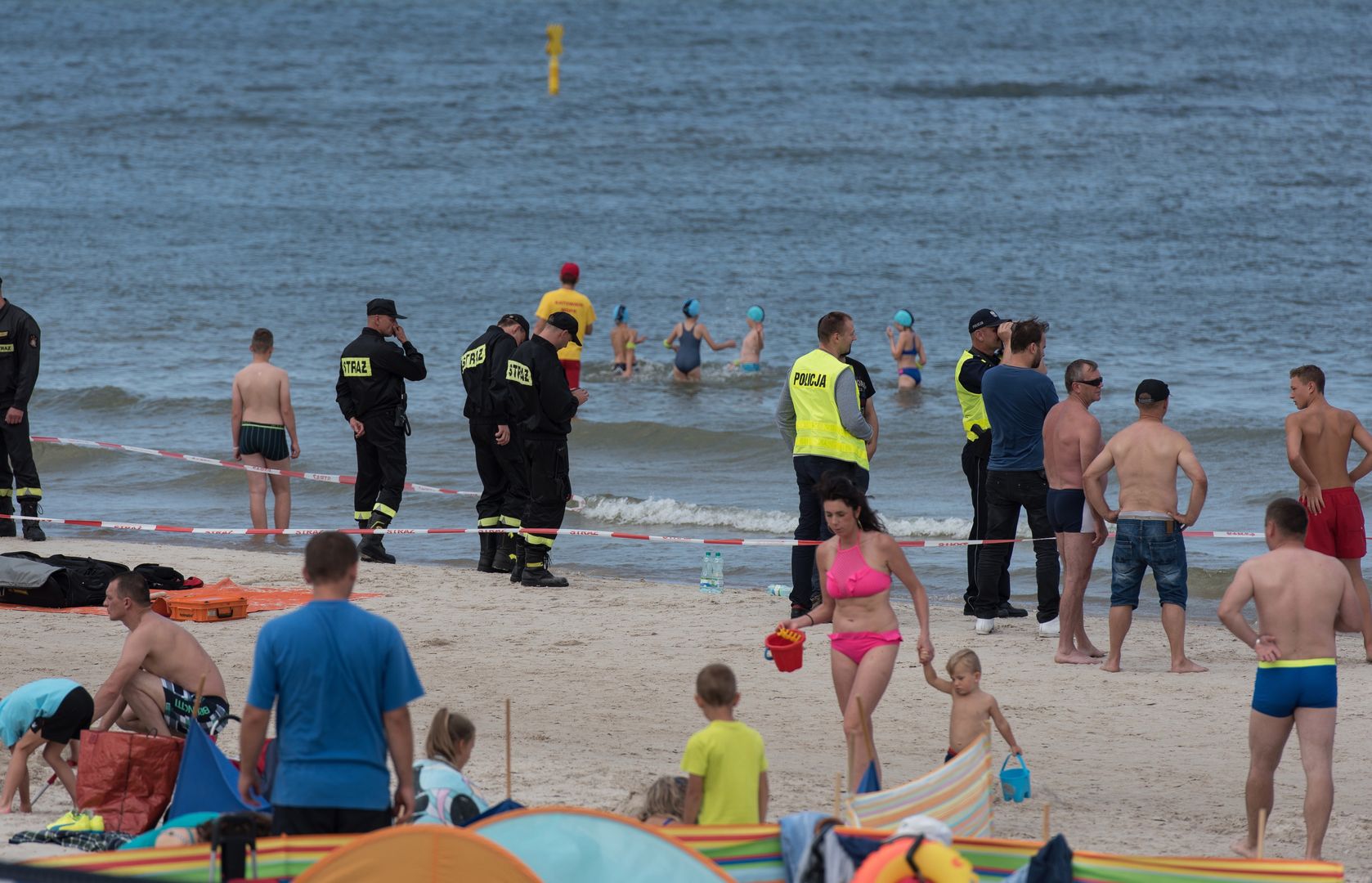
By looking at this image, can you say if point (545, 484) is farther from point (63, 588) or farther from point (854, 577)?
point (854, 577)

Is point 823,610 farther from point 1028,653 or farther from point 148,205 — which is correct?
point 148,205

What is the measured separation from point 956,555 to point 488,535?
3994 millimetres

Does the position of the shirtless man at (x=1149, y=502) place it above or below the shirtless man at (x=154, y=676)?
above

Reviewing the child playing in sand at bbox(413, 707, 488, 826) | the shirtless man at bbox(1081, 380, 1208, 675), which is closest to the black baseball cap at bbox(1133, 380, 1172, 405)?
the shirtless man at bbox(1081, 380, 1208, 675)

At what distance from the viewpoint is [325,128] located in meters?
56.8

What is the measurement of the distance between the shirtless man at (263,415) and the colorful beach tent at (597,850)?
8.50 meters

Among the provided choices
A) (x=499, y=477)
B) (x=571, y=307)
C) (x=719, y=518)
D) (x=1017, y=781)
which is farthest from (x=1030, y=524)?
(x=571, y=307)

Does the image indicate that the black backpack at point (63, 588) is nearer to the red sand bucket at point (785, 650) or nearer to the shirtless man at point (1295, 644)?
the red sand bucket at point (785, 650)

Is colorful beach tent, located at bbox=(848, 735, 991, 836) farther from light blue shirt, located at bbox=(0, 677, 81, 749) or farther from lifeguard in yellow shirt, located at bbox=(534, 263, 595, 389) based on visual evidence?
lifeguard in yellow shirt, located at bbox=(534, 263, 595, 389)

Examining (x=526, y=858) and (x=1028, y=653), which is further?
(x=1028, y=653)

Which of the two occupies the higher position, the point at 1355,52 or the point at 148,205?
the point at 1355,52

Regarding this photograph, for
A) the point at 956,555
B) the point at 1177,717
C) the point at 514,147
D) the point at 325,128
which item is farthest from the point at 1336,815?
the point at 325,128

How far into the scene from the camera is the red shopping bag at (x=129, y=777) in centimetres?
574

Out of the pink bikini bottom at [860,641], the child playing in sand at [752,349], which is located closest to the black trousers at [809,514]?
the pink bikini bottom at [860,641]
